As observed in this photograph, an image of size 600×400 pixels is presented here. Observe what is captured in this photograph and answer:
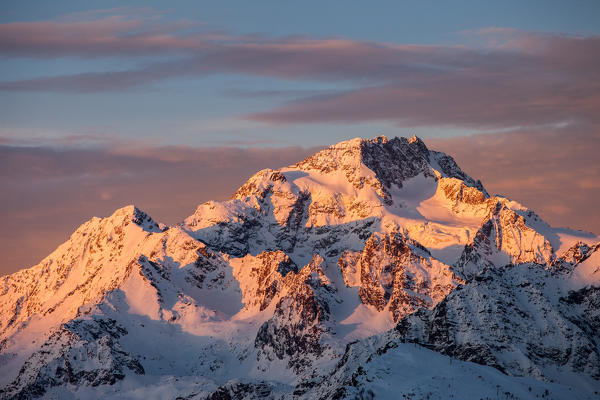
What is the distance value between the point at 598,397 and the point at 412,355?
38.0m

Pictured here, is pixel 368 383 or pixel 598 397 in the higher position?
pixel 368 383

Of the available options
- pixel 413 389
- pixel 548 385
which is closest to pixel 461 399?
pixel 413 389

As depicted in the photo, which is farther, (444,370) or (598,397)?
(598,397)

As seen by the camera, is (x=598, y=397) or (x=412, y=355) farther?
(x=598, y=397)

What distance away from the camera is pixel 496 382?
417 feet

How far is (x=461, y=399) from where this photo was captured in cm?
12038

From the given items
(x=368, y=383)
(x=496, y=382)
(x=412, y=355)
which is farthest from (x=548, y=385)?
(x=368, y=383)

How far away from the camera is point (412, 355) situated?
130m

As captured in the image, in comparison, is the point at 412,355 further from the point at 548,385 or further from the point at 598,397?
the point at 598,397

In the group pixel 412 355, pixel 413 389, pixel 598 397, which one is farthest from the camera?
pixel 598 397

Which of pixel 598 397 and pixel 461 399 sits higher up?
pixel 461 399

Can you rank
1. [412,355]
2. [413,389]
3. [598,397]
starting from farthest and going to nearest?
[598,397], [412,355], [413,389]

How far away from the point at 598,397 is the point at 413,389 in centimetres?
4453

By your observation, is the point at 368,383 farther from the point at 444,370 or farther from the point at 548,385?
the point at 548,385
